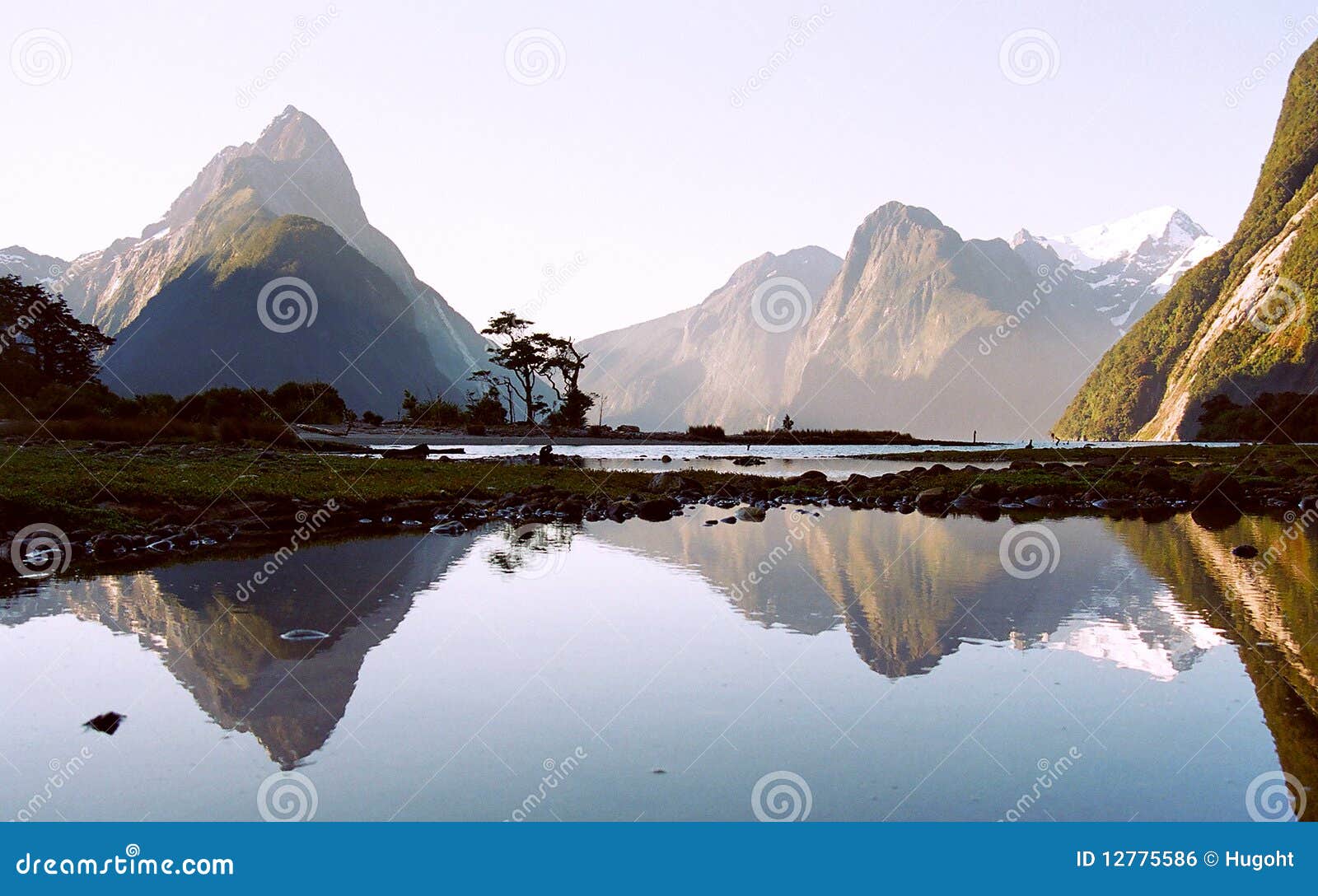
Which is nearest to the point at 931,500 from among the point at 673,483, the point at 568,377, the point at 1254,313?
the point at 673,483

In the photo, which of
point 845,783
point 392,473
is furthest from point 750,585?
point 392,473

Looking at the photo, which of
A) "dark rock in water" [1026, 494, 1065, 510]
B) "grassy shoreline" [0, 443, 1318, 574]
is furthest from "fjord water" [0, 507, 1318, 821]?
"dark rock in water" [1026, 494, 1065, 510]

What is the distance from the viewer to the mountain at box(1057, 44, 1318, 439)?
5487 inches

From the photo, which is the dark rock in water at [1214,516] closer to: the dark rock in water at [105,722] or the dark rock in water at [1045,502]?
the dark rock in water at [1045,502]

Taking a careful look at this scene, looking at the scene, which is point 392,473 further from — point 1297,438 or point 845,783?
point 1297,438

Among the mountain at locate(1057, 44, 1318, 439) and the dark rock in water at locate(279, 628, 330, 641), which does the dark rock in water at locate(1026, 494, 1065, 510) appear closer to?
the dark rock in water at locate(279, 628, 330, 641)

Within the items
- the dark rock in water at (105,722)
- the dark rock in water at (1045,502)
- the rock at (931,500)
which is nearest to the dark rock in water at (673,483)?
the rock at (931,500)

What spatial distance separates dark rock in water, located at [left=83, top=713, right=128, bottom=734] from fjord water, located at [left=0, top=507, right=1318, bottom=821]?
90mm

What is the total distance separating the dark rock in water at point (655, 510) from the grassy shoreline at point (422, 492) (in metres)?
0.07

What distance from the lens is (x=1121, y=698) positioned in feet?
32.4

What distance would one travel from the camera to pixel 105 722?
29.3 feet

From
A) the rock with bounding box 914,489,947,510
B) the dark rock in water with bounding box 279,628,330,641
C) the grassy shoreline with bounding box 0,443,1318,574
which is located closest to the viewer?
the dark rock in water with bounding box 279,628,330,641

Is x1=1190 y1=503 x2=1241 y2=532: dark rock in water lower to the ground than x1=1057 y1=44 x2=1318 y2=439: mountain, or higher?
lower

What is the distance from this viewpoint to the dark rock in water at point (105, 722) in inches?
346
